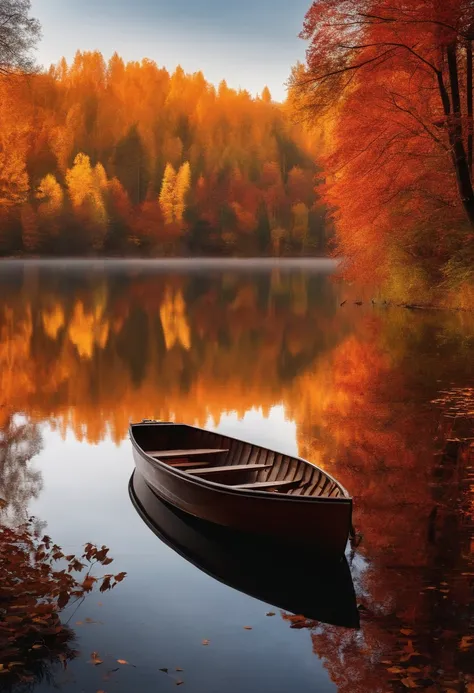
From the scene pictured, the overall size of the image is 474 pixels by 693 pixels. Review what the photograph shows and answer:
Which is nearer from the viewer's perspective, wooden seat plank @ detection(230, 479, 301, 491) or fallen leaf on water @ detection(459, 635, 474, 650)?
fallen leaf on water @ detection(459, 635, 474, 650)

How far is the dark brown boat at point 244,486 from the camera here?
10.1 meters

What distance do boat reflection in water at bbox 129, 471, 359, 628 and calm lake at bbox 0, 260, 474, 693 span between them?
5 centimetres

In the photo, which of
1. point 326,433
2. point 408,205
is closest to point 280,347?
point 408,205

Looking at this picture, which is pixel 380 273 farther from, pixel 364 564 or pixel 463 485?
pixel 364 564

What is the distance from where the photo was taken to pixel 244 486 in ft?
36.6

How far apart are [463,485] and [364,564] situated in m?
3.78

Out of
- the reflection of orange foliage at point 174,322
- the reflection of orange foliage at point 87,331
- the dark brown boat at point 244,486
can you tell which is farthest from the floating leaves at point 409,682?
the reflection of orange foliage at point 174,322

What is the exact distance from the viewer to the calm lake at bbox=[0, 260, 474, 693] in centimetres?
814

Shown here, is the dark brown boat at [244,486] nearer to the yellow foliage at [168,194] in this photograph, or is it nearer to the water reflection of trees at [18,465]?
the water reflection of trees at [18,465]

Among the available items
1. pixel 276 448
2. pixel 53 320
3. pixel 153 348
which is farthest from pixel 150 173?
pixel 276 448

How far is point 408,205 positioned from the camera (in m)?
32.7

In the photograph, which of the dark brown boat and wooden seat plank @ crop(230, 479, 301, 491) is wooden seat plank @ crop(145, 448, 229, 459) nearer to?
the dark brown boat

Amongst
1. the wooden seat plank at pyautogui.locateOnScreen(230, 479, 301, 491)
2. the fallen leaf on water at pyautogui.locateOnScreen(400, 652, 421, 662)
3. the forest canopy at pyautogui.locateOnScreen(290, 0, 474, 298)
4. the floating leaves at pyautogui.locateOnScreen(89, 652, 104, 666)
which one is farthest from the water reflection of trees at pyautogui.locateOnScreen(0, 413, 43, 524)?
the forest canopy at pyautogui.locateOnScreen(290, 0, 474, 298)

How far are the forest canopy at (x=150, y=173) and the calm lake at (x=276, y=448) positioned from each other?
210 feet
